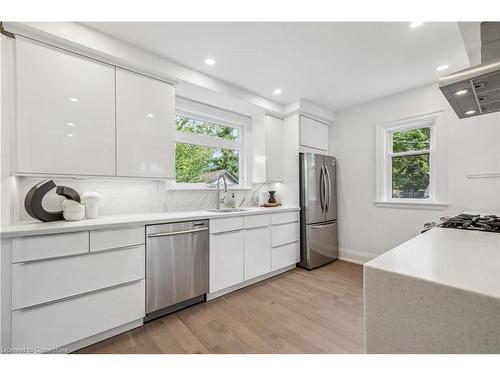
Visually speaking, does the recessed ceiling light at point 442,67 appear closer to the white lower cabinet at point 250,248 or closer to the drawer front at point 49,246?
the white lower cabinet at point 250,248

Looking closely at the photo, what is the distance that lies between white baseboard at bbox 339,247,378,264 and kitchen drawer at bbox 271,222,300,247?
37.4 inches

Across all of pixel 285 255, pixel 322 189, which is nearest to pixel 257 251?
pixel 285 255

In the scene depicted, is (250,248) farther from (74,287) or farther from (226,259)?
(74,287)

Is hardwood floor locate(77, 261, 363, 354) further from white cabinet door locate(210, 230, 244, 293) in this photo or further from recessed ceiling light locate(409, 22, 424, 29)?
recessed ceiling light locate(409, 22, 424, 29)

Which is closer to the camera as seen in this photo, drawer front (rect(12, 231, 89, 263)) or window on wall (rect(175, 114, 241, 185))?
drawer front (rect(12, 231, 89, 263))

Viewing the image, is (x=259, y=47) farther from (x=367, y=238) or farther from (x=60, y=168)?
(x=367, y=238)

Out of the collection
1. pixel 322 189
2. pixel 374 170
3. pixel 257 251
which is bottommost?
pixel 257 251

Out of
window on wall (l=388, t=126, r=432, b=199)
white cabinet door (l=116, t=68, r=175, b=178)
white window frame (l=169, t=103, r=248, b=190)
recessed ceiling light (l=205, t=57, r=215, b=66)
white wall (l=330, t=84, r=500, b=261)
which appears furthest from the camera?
window on wall (l=388, t=126, r=432, b=199)

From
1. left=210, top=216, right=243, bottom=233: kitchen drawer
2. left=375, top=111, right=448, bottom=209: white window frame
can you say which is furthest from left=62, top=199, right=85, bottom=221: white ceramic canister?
left=375, top=111, right=448, bottom=209: white window frame

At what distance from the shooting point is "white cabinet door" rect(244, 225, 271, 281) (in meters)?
2.57

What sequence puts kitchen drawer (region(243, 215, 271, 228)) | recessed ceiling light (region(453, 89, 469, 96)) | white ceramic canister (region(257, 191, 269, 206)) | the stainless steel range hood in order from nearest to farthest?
1. the stainless steel range hood
2. recessed ceiling light (region(453, 89, 469, 96))
3. kitchen drawer (region(243, 215, 271, 228))
4. white ceramic canister (region(257, 191, 269, 206))

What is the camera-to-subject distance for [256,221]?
2670 mm

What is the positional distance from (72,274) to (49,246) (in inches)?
9.5

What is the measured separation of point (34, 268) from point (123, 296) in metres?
0.60
